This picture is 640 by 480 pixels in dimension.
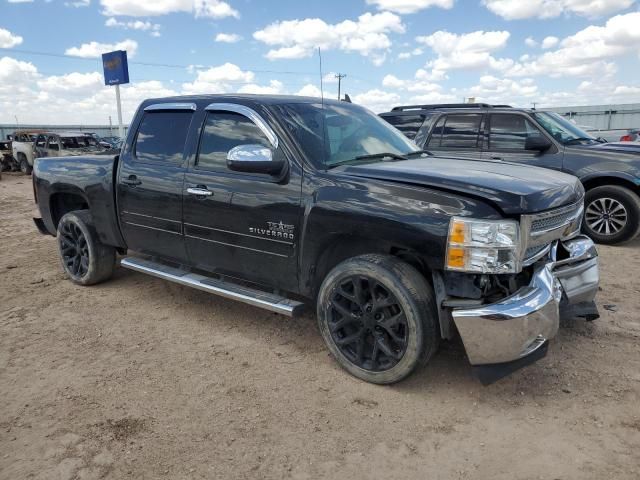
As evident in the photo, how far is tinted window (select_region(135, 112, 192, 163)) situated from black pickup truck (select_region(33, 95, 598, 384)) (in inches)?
0.6

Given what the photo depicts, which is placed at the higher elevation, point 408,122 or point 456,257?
point 408,122

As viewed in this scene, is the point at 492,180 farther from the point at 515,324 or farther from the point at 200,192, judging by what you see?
the point at 200,192

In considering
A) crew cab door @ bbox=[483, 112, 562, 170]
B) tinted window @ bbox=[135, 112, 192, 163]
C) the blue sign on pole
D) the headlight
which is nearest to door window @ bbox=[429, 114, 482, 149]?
crew cab door @ bbox=[483, 112, 562, 170]

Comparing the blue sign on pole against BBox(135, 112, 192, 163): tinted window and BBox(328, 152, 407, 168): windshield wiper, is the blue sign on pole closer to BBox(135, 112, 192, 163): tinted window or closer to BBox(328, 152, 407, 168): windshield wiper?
BBox(135, 112, 192, 163): tinted window

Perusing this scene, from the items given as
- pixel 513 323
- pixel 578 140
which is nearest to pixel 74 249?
pixel 513 323

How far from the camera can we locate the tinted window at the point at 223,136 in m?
3.83

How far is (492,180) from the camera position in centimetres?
305

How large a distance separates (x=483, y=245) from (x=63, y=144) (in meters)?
18.6

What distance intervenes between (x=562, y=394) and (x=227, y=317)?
106 inches

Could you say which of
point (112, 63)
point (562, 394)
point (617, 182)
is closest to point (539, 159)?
point (617, 182)

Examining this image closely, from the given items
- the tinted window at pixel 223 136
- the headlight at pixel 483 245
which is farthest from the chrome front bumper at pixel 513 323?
the tinted window at pixel 223 136

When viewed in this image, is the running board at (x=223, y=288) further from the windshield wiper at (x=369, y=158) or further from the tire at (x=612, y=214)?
the tire at (x=612, y=214)

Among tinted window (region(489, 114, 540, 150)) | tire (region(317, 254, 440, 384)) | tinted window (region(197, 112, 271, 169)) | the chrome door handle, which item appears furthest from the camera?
tinted window (region(489, 114, 540, 150))

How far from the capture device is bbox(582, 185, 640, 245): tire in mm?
6684
